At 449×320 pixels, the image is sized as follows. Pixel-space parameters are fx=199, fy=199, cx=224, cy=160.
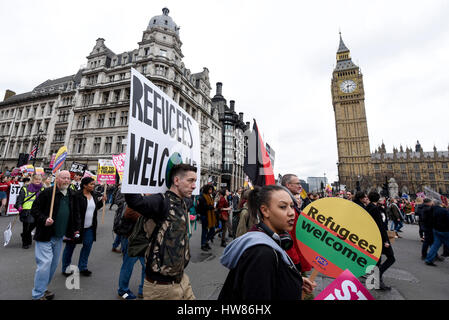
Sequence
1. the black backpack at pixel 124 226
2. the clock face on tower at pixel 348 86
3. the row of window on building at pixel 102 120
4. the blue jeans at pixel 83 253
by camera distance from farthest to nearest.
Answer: the clock face on tower at pixel 348 86 < the row of window on building at pixel 102 120 < the blue jeans at pixel 83 253 < the black backpack at pixel 124 226

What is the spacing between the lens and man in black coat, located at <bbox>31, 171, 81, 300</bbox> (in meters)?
2.92

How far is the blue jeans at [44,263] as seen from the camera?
2877mm

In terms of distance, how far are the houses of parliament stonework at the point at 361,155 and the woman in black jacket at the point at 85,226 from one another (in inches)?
3074

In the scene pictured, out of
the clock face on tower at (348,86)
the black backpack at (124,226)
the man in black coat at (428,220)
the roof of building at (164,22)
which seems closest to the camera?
the black backpack at (124,226)

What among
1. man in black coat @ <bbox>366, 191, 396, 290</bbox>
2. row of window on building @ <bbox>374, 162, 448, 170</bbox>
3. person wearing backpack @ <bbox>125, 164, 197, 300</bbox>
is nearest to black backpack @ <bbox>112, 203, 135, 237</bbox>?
person wearing backpack @ <bbox>125, 164, 197, 300</bbox>

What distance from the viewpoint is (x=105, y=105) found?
93.6 ft

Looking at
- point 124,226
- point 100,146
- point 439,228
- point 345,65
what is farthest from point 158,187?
point 345,65

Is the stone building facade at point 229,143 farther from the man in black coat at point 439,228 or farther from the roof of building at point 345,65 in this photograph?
the roof of building at point 345,65

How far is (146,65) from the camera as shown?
2756 centimetres

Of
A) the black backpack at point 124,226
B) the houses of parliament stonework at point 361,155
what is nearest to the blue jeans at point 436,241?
the black backpack at point 124,226

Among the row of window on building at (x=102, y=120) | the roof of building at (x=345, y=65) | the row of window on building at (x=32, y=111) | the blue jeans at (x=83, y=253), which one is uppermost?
the roof of building at (x=345, y=65)

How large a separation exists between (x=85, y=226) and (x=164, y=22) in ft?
113

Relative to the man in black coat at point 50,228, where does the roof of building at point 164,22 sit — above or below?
above

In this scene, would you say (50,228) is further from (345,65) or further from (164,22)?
(345,65)
